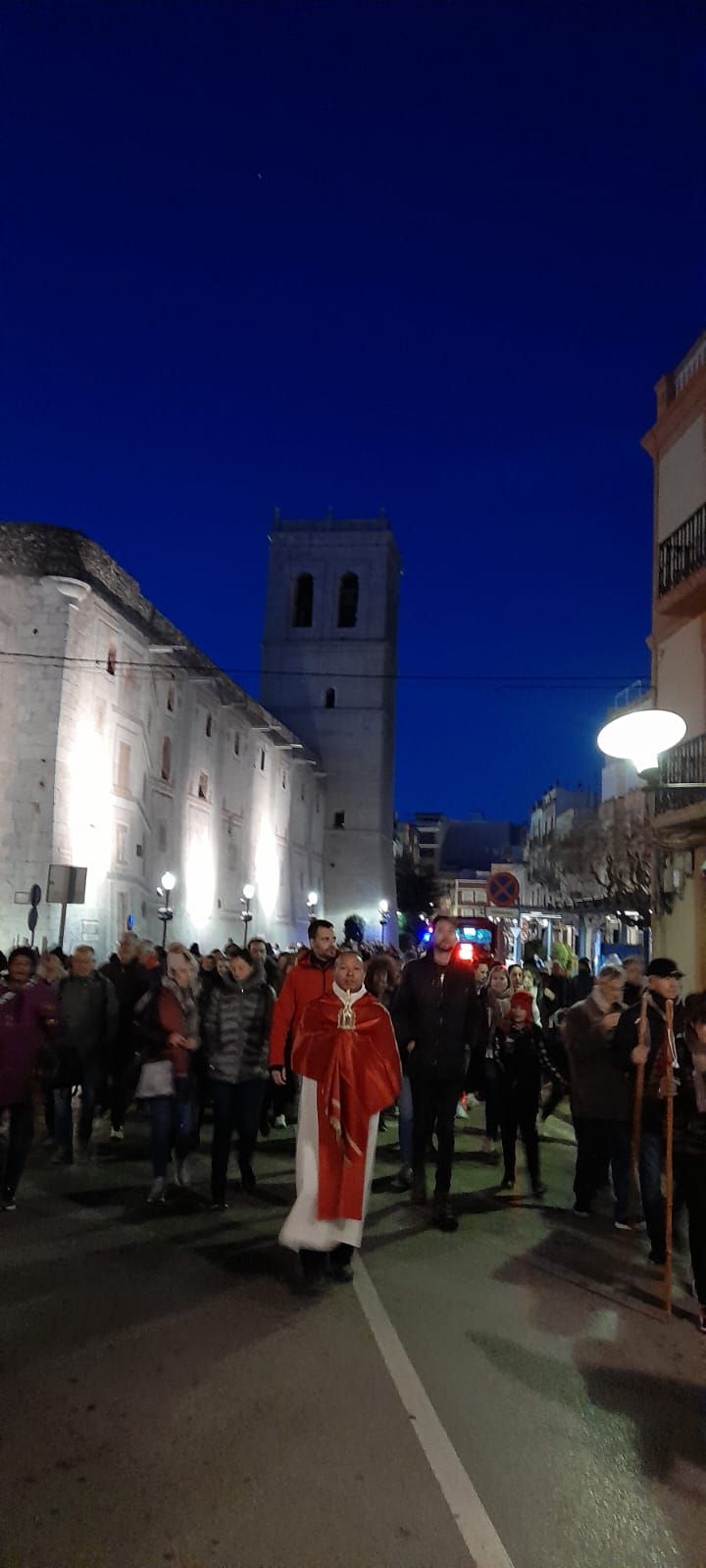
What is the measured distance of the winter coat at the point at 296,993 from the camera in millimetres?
7316

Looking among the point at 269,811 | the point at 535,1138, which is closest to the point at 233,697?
the point at 269,811

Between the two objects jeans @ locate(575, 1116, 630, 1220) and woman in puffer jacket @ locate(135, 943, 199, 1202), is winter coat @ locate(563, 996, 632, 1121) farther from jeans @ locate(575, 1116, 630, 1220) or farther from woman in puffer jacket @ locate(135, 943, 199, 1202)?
woman in puffer jacket @ locate(135, 943, 199, 1202)

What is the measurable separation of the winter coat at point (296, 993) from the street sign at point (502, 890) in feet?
29.0

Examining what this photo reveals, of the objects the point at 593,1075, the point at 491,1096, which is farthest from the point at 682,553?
the point at 593,1075

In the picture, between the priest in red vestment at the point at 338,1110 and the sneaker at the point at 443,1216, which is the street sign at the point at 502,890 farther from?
the priest in red vestment at the point at 338,1110

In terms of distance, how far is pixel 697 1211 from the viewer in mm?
5938

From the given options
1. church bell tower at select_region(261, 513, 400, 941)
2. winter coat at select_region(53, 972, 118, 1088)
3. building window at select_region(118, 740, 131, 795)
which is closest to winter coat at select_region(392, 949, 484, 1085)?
winter coat at select_region(53, 972, 118, 1088)

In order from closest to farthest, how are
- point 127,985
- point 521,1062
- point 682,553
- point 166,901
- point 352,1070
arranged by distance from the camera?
1. point 352,1070
2. point 521,1062
3. point 127,985
4. point 682,553
5. point 166,901

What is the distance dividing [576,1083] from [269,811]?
40672 mm

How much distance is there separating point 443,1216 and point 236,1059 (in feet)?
6.12

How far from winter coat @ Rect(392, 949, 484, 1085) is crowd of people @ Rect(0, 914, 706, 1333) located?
12 millimetres

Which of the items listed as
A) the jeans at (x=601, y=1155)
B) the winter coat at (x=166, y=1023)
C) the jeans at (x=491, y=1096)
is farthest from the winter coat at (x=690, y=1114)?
the winter coat at (x=166, y=1023)

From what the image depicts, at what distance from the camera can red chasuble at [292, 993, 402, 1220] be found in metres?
6.34

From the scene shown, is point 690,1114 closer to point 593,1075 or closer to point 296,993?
point 593,1075
